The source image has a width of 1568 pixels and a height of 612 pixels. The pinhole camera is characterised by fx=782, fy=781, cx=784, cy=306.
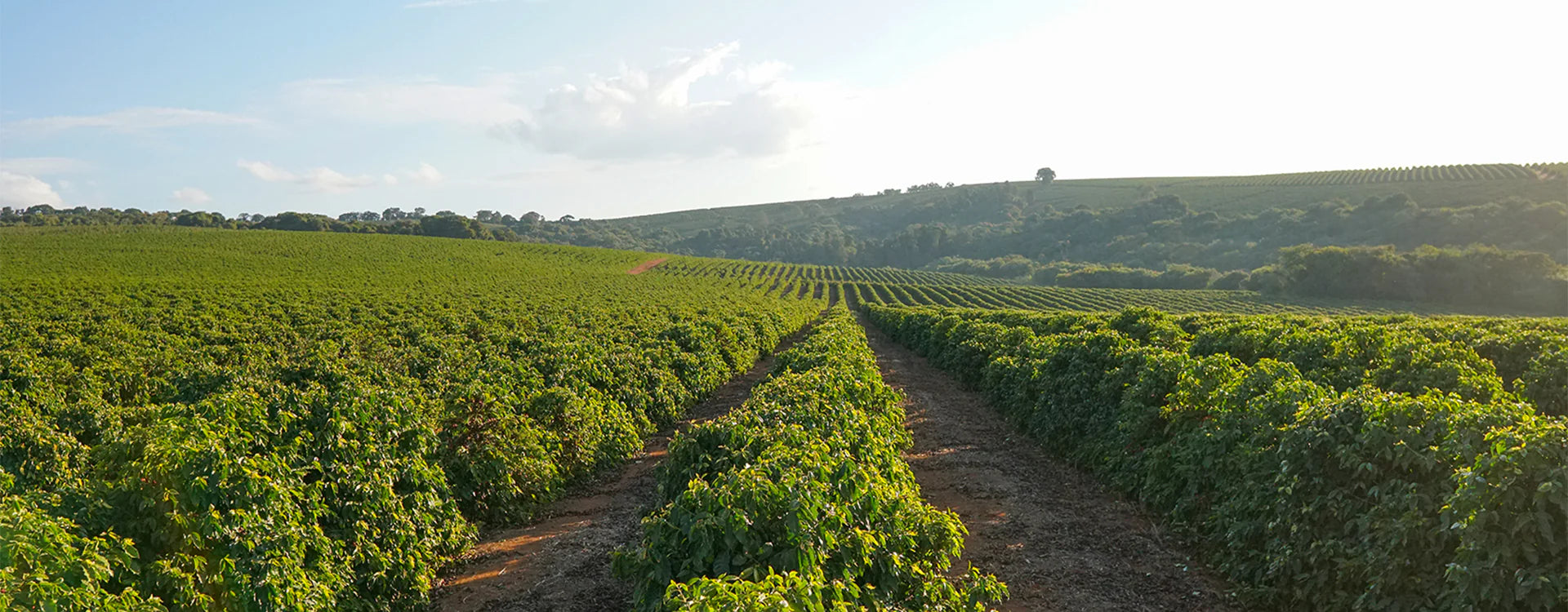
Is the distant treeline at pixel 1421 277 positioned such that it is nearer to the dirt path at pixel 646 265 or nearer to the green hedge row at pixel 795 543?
the dirt path at pixel 646 265

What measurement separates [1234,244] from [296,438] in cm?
15301

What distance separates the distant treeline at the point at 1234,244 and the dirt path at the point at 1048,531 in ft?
294

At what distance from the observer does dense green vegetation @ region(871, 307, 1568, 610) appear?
20.3ft

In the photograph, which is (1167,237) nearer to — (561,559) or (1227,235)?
(1227,235)

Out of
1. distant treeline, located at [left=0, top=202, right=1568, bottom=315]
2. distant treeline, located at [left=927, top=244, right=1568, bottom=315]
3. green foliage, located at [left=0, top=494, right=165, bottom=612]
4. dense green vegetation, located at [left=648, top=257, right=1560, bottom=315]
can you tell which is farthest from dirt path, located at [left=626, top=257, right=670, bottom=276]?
green foliage, located at [left=0, top=494, right=165, bottom=612]

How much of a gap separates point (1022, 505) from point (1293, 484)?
14.3 ft

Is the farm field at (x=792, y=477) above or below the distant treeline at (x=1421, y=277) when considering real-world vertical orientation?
above

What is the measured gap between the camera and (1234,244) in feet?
445

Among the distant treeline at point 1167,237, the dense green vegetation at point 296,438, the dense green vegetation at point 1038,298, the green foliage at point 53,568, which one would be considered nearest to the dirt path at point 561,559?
the dense green vegetation at point 296,438

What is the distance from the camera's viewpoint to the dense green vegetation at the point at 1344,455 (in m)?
6.18

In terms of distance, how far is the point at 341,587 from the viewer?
23.4ft

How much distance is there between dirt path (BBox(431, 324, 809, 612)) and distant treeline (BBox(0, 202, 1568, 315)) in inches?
3804

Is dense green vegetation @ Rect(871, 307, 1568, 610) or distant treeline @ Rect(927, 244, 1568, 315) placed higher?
dense green vegetation @ Rect(871, 307, 1568, 610)

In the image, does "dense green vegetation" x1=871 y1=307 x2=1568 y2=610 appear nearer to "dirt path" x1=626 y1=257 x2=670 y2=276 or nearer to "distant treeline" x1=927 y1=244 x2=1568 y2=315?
"dirt path" x1=626 y1=257 x2=670 y2=276
